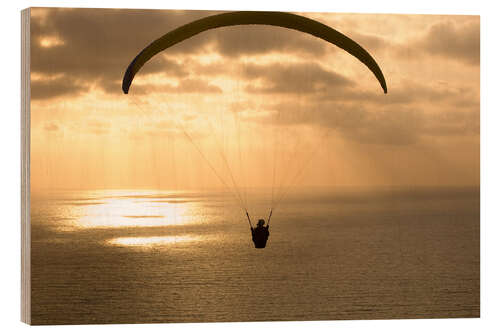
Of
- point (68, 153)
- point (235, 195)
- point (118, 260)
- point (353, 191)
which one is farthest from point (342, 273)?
point (68, 153)

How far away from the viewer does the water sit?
777 centimetres

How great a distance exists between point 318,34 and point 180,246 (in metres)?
2.92

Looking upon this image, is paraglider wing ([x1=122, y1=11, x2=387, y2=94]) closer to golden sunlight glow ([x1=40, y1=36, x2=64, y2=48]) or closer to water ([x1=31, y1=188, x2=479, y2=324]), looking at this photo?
golden sunlight glow ([x1=40, y1=36, x2=64, y2=48])

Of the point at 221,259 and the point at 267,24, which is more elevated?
the point at 267,24

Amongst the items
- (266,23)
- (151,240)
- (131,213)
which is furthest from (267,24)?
(151,240)

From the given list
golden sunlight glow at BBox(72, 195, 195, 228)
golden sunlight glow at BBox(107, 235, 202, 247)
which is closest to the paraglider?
golden sunlight glow at BBox(72, 195, 195, 228)

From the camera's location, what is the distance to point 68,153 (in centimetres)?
809

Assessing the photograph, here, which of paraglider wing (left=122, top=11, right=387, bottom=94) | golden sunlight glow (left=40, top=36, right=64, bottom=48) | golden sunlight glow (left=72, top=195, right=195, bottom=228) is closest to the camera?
paraglider wing (left=122, top=11, right=387, bottom=94)

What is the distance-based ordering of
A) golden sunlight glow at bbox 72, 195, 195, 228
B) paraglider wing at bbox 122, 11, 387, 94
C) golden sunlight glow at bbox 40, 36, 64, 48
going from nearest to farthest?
paraglider wing at bbox 122, 11, 387, 94 → golden sunlight glow at bbox 40, 36, 64, 48 → golden sunlight glow at bbox 72, 195, 195, 228

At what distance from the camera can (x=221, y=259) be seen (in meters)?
8.72

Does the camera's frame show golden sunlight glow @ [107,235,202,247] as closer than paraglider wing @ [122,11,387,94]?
No

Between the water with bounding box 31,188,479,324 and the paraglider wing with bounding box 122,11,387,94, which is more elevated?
the paraglider wing with bounding box 122,11,387,94

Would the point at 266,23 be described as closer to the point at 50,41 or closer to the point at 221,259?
the point at 50,41

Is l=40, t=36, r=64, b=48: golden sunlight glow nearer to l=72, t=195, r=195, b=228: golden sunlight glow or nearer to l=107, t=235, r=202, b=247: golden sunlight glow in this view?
l=72, t=195, r=195, b=228: golden sunlight glow
